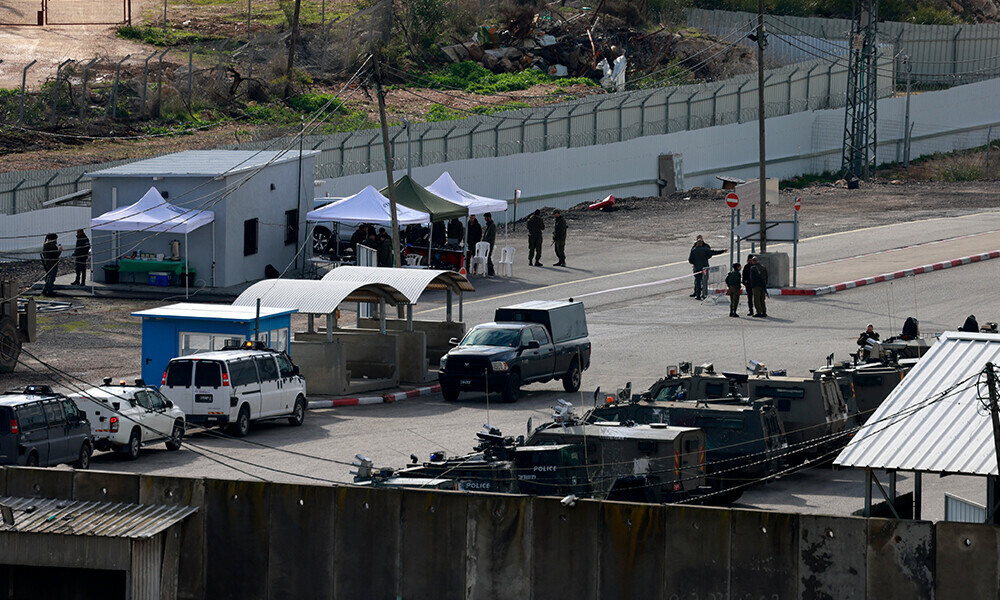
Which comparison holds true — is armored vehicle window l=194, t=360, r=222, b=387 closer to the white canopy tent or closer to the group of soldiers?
the white canopy tent

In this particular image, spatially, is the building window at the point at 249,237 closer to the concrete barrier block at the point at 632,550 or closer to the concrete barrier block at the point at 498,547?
the concrete barrier block at the point at 498,547

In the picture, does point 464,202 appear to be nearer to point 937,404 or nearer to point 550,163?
point 550,163

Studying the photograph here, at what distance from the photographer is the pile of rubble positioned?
78625 mm

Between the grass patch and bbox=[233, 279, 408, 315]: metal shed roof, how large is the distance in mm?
44288

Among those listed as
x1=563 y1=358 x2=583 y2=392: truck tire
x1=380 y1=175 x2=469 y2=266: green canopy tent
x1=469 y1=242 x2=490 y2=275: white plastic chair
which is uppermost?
x1=380 y1=175 x2=469 y2=266: green canopy tent

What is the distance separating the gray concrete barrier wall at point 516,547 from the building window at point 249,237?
23.7 metres

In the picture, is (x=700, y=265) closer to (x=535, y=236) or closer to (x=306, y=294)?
(x=535, y=236)

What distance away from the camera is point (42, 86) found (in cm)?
6312

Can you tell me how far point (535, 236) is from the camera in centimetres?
4478

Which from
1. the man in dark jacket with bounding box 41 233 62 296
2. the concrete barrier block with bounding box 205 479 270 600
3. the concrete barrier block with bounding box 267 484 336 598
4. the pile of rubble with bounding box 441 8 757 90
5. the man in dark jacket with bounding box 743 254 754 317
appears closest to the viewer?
the concrete barrier block with bounding box 267 484 336 598

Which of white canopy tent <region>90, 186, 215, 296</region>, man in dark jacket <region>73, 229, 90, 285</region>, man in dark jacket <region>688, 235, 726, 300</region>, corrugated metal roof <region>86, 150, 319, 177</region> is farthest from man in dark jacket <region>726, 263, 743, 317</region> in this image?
man in dark jacket <region>73, 229, 90, 285</region>

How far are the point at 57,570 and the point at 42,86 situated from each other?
158ft

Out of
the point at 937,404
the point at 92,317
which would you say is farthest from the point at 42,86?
the point at 937,404

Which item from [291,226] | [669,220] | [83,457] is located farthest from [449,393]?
[669,220]
